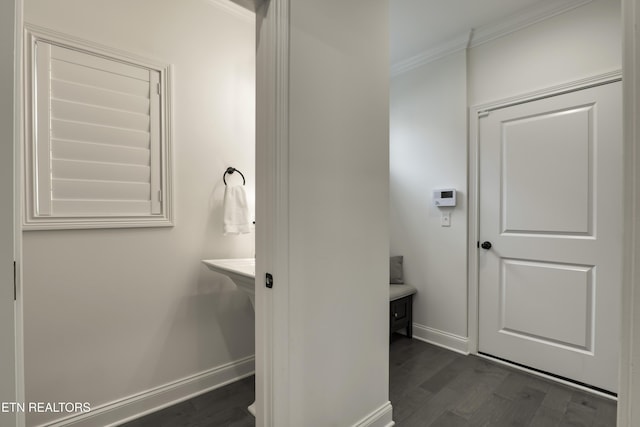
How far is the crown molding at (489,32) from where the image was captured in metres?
2.18

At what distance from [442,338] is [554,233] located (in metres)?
1.25

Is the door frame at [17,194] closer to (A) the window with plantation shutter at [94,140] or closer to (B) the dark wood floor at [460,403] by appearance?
(A) the window with plantation shutter at [94,140]

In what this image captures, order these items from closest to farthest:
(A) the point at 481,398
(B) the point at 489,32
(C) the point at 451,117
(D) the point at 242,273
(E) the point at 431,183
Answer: (D) the point at 242,273
(A) the point at 481,398
(B) the point at 489,32
(C) the point at 451,117
(E) the point at 431,183

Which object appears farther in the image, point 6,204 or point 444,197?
point 444,197

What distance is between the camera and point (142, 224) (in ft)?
5.96

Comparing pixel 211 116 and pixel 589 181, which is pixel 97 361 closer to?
pixel 211 116

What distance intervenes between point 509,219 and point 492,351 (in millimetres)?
1071

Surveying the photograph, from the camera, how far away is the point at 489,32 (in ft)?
8.16

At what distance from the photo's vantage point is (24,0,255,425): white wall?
1582 millimetres

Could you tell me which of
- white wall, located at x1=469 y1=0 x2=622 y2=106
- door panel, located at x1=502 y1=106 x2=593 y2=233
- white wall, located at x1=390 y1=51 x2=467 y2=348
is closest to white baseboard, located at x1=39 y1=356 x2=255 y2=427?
white wall, located at x1=390 y1=51 x2=467 y2=348

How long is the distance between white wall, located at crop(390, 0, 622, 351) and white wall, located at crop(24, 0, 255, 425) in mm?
1541

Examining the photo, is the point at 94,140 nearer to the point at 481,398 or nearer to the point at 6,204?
the point at 6,204

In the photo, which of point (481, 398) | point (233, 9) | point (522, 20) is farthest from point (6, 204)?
point (522, 20)

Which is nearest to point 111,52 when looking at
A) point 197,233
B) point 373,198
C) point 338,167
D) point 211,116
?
point 211,116
